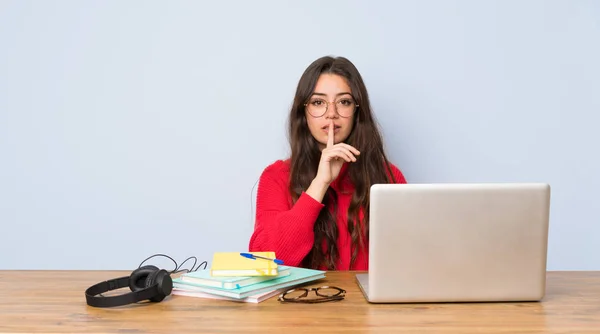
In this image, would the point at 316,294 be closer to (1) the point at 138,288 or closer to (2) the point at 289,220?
(1) the point at 138,288

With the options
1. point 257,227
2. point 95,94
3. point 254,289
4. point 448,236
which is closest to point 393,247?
point 448,236

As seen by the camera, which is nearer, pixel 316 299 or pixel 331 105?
pixel 316 299

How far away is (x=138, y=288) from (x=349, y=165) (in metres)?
1.20

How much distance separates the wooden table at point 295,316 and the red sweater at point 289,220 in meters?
0.64

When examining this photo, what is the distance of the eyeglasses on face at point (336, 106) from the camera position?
2416mm

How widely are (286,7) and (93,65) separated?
93cm

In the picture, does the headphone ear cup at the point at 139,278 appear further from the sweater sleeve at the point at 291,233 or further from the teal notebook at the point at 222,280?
the sweater sleeve at the point at 291,233

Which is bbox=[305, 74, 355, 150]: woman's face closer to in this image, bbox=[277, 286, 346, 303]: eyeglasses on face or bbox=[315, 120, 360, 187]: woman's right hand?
bbox=[315, 120, 360, 187]: woman's right hand

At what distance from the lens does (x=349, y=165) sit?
2.48 m

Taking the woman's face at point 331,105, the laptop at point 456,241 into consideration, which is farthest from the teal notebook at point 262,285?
the woman's face at point 331,105

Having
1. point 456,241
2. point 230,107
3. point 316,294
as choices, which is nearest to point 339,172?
point 230,107

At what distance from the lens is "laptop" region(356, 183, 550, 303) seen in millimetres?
1292

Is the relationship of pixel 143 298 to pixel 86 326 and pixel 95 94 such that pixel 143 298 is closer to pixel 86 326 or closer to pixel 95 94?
pixel 86 326

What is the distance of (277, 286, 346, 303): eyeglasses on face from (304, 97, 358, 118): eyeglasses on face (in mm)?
1036
